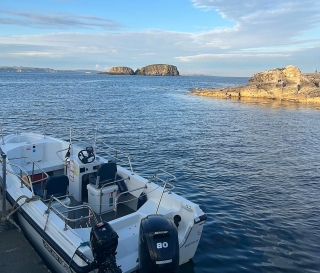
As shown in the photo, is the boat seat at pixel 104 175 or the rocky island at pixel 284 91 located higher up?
the rocky island at pixel 284 91

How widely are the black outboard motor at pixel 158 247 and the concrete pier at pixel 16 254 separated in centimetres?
240

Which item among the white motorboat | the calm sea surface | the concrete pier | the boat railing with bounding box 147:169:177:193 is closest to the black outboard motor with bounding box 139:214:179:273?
the white motorboat

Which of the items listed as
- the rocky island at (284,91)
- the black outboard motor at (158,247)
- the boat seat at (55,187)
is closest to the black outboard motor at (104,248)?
the black outboard motor at (158,247)

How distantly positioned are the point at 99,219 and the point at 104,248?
301 centimetres

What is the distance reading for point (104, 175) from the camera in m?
8.46

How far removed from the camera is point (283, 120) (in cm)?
3497

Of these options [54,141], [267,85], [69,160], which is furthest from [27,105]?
[267,85]

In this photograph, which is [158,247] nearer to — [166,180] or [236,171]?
[166,180]

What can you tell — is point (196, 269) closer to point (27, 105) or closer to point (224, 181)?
point (224, 181)

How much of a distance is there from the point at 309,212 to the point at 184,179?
5.36 m

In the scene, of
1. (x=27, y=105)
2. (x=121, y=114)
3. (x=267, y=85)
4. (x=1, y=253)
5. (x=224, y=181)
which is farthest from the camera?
(x=267, y=85)

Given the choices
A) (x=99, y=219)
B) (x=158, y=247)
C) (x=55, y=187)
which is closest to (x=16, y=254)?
(x=55, y=187)

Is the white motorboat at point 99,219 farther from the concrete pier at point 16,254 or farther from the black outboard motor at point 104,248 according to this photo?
the concrete pier at point 16,254

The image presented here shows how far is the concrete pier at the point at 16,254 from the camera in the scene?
6.47 meters
